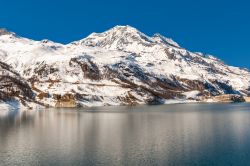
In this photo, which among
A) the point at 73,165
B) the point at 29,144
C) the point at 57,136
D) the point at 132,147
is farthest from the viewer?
the point at 57,136

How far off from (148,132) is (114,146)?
117ft

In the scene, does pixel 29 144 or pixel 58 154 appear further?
pixel 29 144

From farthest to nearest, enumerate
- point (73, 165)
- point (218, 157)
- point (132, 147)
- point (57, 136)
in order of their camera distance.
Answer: point (57, 136), point (132, 147), point (218, 157), point (73, 165)

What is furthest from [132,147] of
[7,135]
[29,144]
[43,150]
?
[7,135]

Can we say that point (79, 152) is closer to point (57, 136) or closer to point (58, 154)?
point (58, 154)

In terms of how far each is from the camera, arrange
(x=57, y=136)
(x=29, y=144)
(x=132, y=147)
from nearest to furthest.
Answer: (x=132, y=147) < (x=29, y=144) < (x=57, y=136)

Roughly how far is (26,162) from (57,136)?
46070 mm

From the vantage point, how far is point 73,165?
3415 inches

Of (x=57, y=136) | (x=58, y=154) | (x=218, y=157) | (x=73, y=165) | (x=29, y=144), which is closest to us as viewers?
(x=73, y=165)

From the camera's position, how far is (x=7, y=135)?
139 metres

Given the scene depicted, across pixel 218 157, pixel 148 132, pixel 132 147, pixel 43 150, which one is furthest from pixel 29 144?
pixel 218 157

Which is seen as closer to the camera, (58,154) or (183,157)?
(183,157)

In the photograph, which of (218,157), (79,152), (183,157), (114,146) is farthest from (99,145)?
(218,157)

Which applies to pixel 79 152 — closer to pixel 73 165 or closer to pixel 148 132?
pixel 73 165
